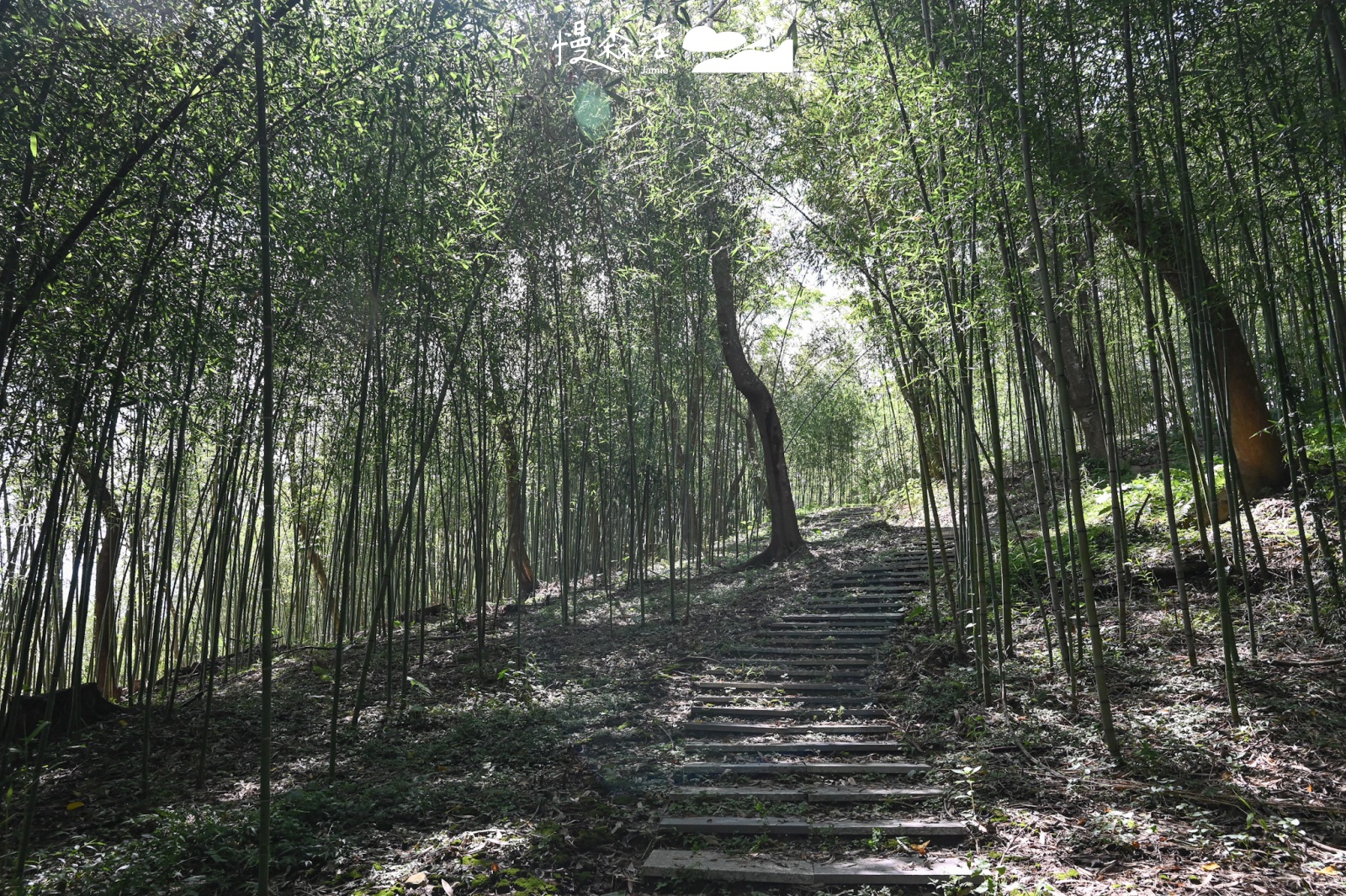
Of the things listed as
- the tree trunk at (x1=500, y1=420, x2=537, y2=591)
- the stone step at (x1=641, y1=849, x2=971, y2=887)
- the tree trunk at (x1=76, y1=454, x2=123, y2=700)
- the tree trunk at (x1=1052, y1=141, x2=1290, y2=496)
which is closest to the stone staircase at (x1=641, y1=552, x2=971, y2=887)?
the stone step at (x1=641, y1=849, x2=971, y2=887)

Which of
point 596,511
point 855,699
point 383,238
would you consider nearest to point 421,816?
point 855,699

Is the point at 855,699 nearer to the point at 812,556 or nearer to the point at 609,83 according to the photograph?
the point at 609,83

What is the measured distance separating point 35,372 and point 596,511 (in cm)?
786

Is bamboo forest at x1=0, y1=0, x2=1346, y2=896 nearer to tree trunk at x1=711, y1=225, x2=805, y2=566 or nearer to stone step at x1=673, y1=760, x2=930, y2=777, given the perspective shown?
stone step at x1=673, y1=760, x2=930, y2=777

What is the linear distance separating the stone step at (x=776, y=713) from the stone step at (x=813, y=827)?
1.19 metres

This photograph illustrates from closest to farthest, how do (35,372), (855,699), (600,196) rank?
(35,372) → (855,699) → (600,196)

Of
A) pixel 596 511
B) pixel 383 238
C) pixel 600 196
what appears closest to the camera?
pixel 383 238

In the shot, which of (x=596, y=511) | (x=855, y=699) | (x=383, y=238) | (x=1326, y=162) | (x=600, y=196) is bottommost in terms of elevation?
(x=855, y=699)

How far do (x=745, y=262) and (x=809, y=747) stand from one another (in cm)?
251

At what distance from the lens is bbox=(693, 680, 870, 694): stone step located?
13.3ft

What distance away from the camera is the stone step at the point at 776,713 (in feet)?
11.9

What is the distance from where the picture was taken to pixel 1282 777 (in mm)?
2381

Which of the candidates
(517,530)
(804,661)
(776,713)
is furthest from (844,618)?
(517,530)

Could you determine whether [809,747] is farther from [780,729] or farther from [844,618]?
[844,618]
